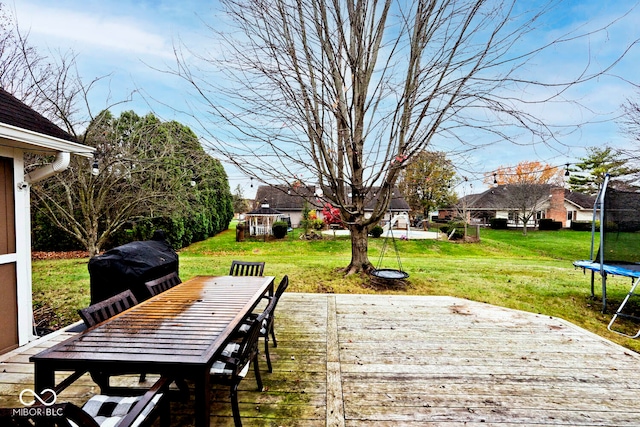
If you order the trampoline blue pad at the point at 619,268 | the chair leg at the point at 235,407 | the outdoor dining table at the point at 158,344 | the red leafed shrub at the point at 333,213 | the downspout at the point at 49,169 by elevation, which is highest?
the downspout at the point at 49,169

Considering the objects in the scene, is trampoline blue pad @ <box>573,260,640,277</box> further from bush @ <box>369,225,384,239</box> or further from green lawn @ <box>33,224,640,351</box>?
bush @ <box>369,225,384,239</box>

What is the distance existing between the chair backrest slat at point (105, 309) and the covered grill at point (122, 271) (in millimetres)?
623

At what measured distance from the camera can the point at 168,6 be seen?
→ 570cm

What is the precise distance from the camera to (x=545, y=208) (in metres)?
26.7

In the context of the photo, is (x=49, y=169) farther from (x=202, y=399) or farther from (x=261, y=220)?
(x=261, y=220)

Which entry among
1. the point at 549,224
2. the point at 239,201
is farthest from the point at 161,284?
the point at 549,224

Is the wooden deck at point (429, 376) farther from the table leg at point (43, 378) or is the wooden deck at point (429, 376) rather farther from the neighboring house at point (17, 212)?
the table leg at point (43, 378)

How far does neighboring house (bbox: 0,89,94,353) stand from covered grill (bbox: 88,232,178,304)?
2.41 ft

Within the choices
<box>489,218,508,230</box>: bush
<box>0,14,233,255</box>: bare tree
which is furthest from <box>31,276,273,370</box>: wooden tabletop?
<box>489,218,508,230</box>: bush

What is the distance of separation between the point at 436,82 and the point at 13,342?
23.5 feet

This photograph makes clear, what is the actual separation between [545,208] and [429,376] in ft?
103

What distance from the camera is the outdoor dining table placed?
1614mm

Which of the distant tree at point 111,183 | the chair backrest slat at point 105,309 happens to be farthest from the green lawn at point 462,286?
the chair backrest slat at point 105,309

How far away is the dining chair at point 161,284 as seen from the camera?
10.0 ft
